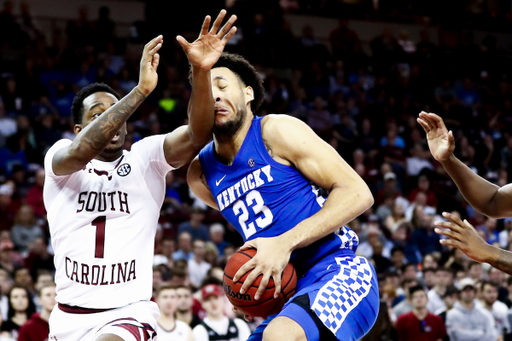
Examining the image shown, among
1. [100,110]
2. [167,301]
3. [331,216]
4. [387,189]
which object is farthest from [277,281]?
[387,189]

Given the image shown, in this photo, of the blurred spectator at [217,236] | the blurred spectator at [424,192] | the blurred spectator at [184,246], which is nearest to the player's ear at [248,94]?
the blurred spectator at [184,246]

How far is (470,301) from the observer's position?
10.0 meters

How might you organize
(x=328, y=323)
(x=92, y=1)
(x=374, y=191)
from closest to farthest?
(x=328, y=323), (x=374, y=191), (x=92, y=1)

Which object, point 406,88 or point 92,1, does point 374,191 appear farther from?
point 92,1

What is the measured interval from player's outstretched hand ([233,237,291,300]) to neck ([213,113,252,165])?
82 cm

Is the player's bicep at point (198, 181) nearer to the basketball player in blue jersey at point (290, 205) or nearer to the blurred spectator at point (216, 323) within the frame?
the basketball player in blue jersey at point (290, 205)

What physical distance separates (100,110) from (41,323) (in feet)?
13.5

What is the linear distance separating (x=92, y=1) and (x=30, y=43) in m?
2.79

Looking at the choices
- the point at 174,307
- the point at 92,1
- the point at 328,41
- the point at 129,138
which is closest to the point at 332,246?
the point at 174,307

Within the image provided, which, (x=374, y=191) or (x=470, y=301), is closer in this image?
(x=470, y=301)

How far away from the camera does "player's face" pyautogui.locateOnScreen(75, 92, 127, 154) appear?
4.24 metres

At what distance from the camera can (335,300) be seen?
11.7 ft

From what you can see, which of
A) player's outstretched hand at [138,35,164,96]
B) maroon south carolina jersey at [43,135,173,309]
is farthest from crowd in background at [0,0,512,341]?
player's outstretched hand at [138,35,164,96]

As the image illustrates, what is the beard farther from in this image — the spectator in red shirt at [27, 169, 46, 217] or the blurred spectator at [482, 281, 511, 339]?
the blurred spectator at [482, 281, 511, 339]
